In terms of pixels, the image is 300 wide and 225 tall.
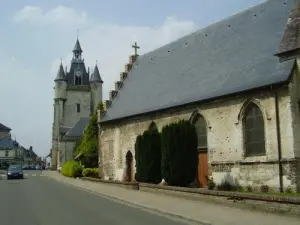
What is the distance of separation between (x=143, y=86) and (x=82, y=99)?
57.2m

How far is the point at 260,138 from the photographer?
61.3ft

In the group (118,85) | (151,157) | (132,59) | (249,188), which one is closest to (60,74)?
(132,59)

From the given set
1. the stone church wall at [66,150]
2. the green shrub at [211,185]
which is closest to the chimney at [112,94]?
the green shrub at [211,185]

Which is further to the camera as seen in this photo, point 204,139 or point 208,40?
point 208,40

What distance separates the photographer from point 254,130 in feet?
62.2

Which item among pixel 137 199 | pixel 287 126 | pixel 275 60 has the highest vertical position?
pixel 275 60

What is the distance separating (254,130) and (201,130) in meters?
3.94

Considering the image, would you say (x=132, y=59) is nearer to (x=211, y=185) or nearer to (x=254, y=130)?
(x=211, y=185)

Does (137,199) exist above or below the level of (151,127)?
below

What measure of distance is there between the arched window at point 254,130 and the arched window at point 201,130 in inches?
122

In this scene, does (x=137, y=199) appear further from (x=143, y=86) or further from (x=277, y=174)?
(x=143, y=86)

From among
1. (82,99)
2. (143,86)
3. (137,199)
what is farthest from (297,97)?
(82,99)

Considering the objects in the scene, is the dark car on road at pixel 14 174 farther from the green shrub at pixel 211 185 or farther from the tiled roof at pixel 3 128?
the tiled roof at pixel 3 128

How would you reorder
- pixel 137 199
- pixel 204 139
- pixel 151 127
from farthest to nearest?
pixel 151 127, pixel 204 139, pixel 137 199
